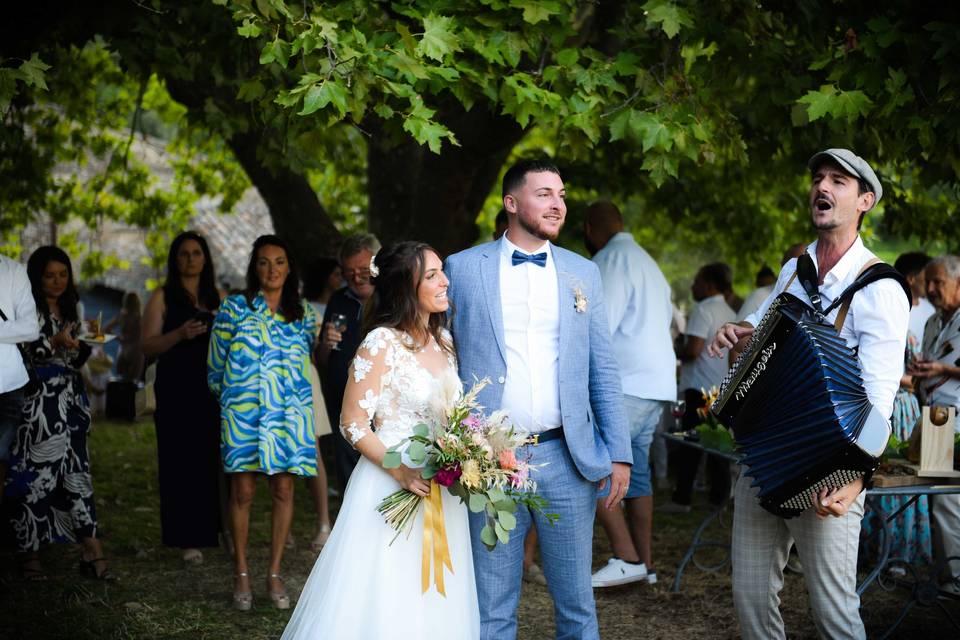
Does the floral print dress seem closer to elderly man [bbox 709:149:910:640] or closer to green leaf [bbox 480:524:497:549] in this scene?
green leaf [bbox 480:524:497:549]

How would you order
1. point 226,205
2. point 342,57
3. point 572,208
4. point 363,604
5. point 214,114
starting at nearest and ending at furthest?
point 363,604, point 342,57, point 214,114, point 572,208, point 226,205

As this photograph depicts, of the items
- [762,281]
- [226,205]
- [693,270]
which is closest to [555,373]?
[762,281]

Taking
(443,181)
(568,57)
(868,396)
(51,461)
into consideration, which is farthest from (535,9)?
(443,181)

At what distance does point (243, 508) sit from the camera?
6.50 m

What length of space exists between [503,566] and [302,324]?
9.42 feet

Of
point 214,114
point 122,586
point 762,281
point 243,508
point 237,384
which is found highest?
point 214,114

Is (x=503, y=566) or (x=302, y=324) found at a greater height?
(x=302, y=324)

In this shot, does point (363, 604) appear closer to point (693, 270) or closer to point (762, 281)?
point (762, 281)

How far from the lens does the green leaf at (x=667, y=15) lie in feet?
19.0

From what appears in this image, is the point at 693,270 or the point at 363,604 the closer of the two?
the point at 363,604

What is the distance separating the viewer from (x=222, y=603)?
663 cm

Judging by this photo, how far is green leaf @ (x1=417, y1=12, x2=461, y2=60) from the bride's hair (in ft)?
4.54

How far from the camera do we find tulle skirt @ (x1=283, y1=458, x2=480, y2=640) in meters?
4.18

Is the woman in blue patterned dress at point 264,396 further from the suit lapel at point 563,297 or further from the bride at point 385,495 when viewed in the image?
the suit lapel at point 563,297
